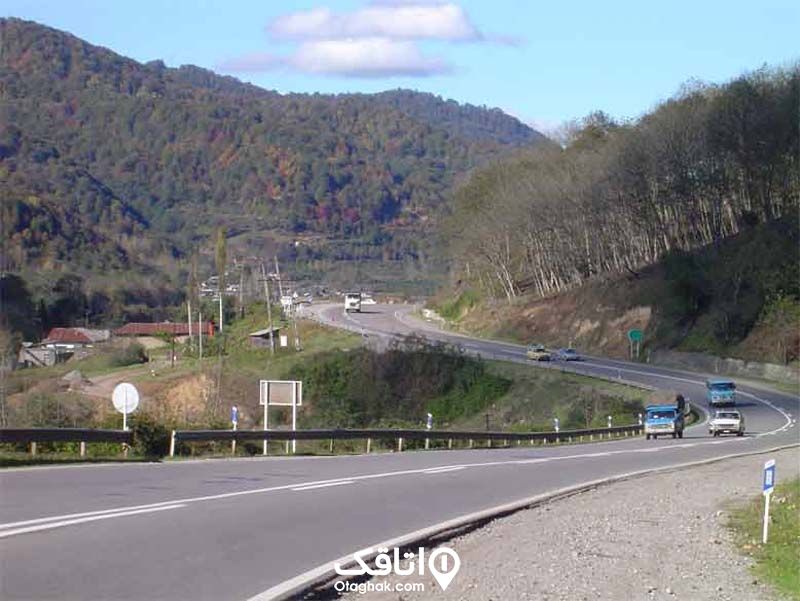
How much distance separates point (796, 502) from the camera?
20.5 m

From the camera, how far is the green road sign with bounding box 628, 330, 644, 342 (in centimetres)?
8681

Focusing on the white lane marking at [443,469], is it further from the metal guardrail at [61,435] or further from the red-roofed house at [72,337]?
the red-roofed house at [72,337]

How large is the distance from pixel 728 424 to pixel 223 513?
122 feet

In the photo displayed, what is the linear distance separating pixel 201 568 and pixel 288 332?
84418mm

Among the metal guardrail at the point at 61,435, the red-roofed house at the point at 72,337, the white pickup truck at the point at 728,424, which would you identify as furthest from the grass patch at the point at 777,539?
the red-roofed house at the point at 72,337

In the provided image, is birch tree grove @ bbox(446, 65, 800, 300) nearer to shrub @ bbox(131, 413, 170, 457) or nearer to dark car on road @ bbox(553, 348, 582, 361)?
dark car on road @ bbox(553, 348, 582, 361)

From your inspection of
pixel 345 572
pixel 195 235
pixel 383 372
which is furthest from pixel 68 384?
pixel 195 235

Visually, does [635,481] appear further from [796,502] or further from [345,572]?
[345,572]

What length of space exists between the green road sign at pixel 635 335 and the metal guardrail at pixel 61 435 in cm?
6507

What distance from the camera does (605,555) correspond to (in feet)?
46.0

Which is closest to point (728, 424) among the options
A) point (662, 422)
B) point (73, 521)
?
point (662, 422)
